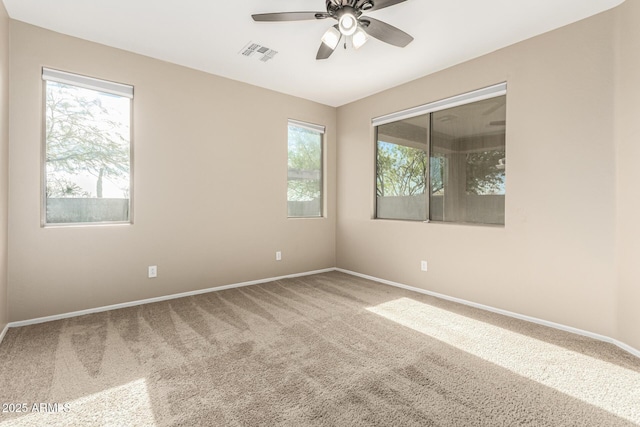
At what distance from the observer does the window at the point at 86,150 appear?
2795mm

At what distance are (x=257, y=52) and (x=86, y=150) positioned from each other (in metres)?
1.96

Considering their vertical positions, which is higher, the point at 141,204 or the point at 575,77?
the point at 575,77

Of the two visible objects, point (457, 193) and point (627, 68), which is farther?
point (457, 193)

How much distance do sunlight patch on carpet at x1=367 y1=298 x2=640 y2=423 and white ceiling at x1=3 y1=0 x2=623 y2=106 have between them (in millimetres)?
2648

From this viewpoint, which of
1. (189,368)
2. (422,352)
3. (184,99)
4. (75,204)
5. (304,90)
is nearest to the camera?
(189,368)

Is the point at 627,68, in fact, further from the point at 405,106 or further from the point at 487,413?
the point at 487,413

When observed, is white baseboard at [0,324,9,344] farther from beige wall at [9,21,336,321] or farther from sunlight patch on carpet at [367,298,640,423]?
sunlight patch on carpet at [367,298,640,423]

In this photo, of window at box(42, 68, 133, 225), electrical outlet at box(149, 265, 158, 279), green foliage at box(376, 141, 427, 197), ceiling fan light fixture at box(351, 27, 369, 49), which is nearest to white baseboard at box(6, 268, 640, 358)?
electrical outlet at box(149, 265, 158, 279)

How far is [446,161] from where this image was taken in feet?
11.8

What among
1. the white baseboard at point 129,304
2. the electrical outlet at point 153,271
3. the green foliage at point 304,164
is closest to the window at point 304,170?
the green foliage at point 304,164

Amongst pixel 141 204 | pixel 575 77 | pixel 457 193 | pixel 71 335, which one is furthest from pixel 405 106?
pixel 71 335

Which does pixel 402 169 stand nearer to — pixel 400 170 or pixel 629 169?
pixel 400 170

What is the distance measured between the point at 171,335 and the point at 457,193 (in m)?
3.22

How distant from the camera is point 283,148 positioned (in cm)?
431
